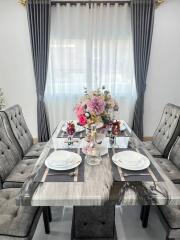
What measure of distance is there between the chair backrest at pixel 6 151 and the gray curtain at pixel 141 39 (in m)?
2.28

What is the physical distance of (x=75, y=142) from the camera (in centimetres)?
194

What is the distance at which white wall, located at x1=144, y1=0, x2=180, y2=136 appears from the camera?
3297 millimetres

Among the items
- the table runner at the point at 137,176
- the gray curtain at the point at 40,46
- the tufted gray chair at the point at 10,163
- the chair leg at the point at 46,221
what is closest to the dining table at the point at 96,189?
the table runner at the point at 137,176

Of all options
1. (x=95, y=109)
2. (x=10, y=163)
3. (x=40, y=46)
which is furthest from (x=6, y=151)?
(x=40, y=46)

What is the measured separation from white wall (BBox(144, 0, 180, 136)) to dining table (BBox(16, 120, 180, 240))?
210 centimetres

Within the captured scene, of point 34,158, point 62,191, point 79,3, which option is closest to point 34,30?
point 79,3

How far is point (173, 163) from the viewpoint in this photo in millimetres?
2084

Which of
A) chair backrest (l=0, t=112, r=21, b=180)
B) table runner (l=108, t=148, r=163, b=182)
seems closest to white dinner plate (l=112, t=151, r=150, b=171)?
table runner (l=108, t=148, r=163, b=182)

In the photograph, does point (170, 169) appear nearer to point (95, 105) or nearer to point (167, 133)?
point (167, 133)

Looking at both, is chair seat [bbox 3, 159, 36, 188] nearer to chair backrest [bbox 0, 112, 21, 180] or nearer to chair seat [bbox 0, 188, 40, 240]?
chair backrest [bbox 0, 112, 21, 180]

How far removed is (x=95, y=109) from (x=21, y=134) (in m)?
1.21

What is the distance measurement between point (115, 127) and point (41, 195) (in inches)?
37.3

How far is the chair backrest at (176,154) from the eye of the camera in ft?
6.52

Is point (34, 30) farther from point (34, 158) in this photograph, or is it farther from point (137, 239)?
point (137, 239)
